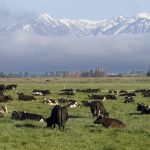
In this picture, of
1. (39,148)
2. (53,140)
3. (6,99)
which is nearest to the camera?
(39,148)

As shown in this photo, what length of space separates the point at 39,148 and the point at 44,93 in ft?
122

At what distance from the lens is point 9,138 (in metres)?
19.3

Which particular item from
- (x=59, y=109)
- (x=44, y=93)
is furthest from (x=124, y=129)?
(x=44, y=93)

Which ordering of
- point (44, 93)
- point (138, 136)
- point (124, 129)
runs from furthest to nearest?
point (44, 93), point (124, 129), point (138, 136)

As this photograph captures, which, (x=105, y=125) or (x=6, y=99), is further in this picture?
(x=6, y=99)

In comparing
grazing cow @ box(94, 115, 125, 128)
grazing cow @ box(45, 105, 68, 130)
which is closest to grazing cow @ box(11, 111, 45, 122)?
grazing cow @ box(45, 105, 68, 130)

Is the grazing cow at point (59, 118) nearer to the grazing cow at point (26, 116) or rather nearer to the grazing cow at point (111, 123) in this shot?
the grazing cow at point (111, 123)

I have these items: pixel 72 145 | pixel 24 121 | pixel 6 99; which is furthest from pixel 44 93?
pixel 72 145

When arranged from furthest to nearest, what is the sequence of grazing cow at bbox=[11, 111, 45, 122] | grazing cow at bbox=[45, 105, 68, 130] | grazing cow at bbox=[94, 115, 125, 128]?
grazing cow at bbox=[11, 111, 45, 122] < grazing cow at bbox=[94, 115, 125, 128] < grazing cow at bbox=[45, 105, 68, 130]

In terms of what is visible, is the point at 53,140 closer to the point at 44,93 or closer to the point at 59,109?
the point at 59,109

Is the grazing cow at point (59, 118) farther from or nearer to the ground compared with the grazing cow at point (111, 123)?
farther from the ground

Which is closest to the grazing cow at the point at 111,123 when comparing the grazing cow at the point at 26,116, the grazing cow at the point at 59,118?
the grazing cow at the point at 59,118

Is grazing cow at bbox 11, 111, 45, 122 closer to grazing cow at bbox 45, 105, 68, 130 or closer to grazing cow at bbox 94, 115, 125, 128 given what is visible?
grazing cow at bbox 45, 105, 68, 130

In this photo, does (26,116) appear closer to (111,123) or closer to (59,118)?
(59,118)
